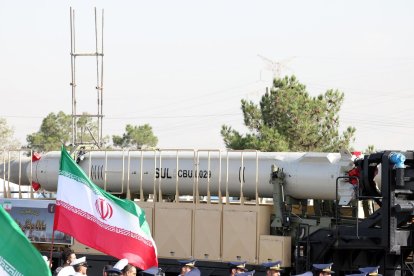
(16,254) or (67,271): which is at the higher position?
(16,254)

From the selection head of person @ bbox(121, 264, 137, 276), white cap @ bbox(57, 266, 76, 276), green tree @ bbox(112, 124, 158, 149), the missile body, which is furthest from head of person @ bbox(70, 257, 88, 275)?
green tree @ bbox(112, 124, 158, 149)

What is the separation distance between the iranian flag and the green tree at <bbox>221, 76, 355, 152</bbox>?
2820 centimetres

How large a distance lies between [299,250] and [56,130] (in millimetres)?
62088

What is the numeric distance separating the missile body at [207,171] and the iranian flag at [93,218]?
24.7 ft

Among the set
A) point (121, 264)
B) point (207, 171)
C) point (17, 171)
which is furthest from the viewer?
point (17, 171)

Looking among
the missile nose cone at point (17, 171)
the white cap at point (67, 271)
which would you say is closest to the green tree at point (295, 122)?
the missile nose cone at point (17, 171)

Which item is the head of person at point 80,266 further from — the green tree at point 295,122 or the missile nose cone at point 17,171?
the green tree at point 295,122

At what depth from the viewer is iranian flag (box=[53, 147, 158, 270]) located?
595 inches

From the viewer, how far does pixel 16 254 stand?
11578 mm

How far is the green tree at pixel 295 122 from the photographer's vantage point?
44.5 m

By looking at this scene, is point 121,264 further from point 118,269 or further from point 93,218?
point 93,218

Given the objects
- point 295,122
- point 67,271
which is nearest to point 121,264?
point 67,271

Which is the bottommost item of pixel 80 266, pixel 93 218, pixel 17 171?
pixel 80 266

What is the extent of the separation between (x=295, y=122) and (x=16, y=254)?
33911mm
